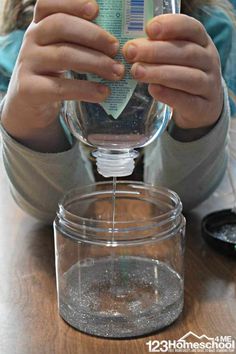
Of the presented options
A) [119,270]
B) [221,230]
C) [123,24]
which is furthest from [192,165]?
[123,24]

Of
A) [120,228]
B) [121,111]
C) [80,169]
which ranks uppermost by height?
[121,111]

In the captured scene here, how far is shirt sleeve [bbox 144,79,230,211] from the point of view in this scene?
32.4 inches

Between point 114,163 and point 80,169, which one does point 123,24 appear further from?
point 80,169

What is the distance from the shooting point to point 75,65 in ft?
1.81

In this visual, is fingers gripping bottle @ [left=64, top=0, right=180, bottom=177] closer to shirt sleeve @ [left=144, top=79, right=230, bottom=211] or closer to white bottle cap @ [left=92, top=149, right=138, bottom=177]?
white bottle cap @ [left=92, top=149, right=138, bottom=177]

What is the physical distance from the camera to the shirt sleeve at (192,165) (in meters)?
0.82

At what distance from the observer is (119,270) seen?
0.67m

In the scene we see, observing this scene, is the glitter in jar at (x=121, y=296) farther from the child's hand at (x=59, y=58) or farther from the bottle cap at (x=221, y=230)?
the child's hand at (x=59, y=58)

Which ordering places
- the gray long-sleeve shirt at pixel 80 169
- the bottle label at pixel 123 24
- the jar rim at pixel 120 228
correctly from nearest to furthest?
the bottle label at pixel 123 24
the jar rim at pixel 120 228
the gray long-sleeve shirt at pixel 80 169

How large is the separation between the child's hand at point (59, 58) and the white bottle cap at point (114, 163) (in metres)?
0.07

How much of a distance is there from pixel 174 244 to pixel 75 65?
228mm

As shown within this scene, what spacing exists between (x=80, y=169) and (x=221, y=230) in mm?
235

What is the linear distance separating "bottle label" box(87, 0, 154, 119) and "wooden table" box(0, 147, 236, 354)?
21 cm

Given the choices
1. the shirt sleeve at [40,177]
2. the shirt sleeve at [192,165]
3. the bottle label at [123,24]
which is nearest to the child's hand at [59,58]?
the bottle label at [123,24]
